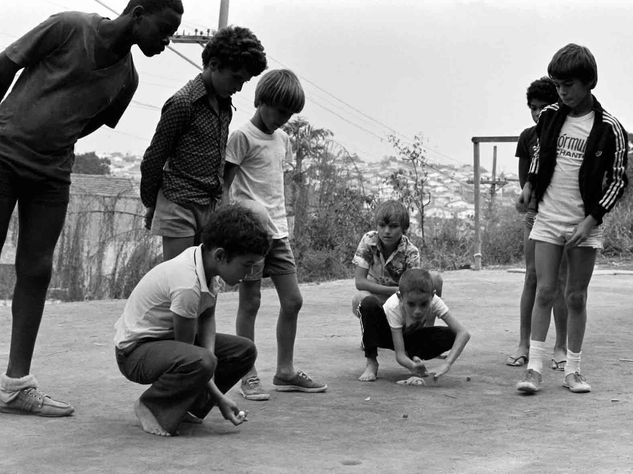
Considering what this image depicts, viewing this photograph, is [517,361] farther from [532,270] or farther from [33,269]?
[33,269]

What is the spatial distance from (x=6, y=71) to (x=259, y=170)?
1416 millimetres

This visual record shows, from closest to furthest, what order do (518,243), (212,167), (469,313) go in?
(212,167)
(469,313)
(518,243)

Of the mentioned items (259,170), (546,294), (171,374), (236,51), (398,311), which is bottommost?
(171,374)

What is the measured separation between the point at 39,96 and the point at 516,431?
8.33 ft

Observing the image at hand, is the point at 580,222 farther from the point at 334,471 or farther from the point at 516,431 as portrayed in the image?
the point at 334,471

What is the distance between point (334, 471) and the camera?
12.6 ft

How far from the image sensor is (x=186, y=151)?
5.01 metres

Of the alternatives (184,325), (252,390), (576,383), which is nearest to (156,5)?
(184,325)

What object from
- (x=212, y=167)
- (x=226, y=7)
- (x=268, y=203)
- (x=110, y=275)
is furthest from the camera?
(x=226, y=7)

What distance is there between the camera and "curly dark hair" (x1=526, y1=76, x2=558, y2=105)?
6.51m

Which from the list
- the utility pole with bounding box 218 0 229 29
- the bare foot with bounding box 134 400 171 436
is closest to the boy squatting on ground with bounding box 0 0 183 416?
the bare foot with bounding box 134 400 171 436

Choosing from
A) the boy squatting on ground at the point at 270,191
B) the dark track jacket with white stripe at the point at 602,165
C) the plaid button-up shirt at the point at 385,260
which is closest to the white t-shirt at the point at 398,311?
the plaid button-up shirt at the point at 385,260

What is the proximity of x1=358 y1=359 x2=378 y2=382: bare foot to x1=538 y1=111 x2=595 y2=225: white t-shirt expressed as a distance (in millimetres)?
1248

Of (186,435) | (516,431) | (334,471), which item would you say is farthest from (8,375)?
(516,431)
